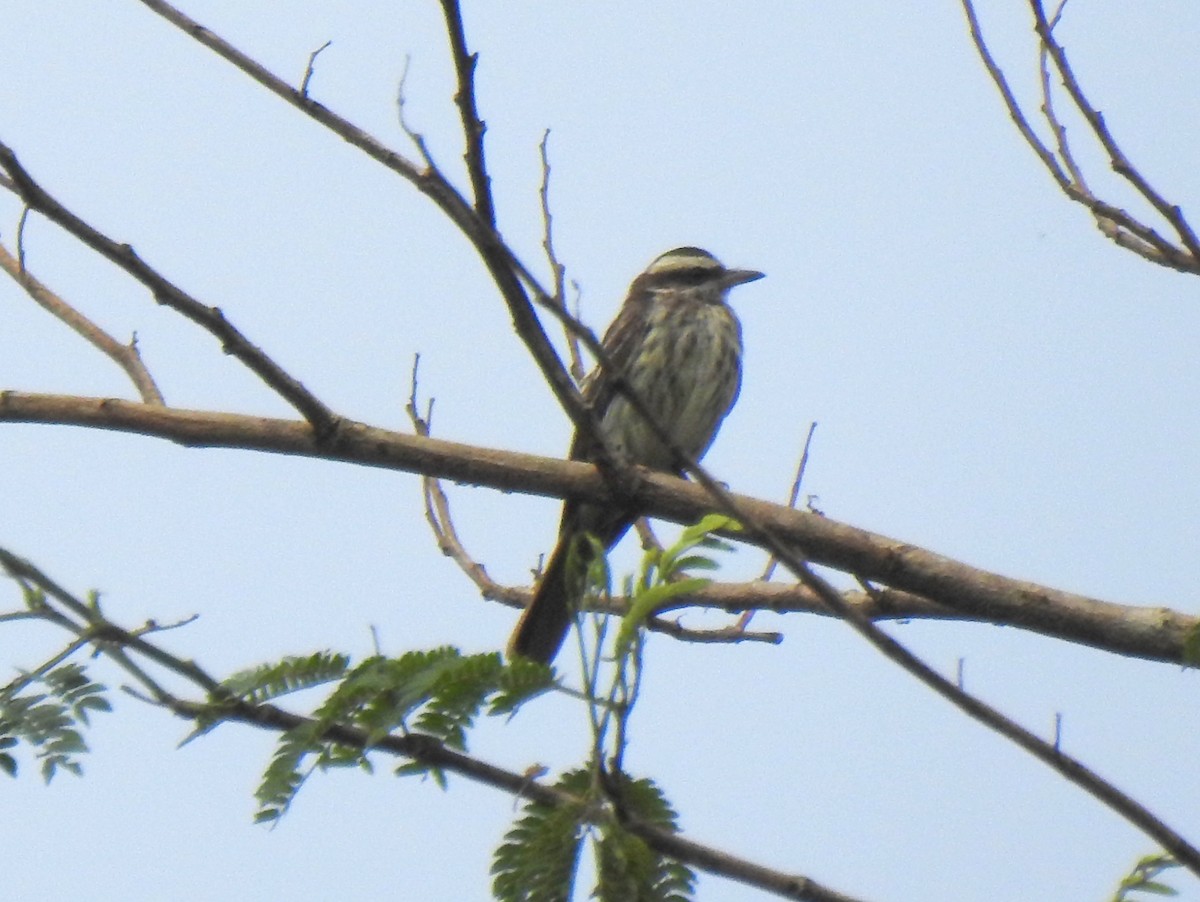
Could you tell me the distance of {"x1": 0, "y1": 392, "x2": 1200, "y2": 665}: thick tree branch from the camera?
4016 millimetres

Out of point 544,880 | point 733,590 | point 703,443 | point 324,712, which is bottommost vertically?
point 544,880

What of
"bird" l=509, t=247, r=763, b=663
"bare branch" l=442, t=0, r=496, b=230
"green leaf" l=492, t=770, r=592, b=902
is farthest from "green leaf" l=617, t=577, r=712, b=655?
"bird" l=509, t=247, r=763, b=663

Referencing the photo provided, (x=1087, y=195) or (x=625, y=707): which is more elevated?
(x=1087, y=195)

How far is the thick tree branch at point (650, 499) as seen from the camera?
4016 millimetres

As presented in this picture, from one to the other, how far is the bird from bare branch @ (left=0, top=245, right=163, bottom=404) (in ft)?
6.73

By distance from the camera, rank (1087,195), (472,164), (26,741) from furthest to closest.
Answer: (1087,195) → (472,164) → (26,741)

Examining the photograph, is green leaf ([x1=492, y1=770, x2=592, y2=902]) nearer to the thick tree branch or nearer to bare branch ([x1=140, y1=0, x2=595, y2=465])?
bare branch ([x1=140, y1=0, x2=595, y2=465])

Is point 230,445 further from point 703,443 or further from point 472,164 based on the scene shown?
point 703,443

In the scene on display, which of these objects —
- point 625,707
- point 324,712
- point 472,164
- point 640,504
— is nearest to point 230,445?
point 640,504

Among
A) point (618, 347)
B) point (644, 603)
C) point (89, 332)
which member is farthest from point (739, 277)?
point (644, 603)

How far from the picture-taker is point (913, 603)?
4.54 m

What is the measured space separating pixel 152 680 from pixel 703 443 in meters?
5.47

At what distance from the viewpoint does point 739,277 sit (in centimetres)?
848

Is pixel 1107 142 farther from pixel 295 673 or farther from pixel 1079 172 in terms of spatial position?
pixel 295 673
